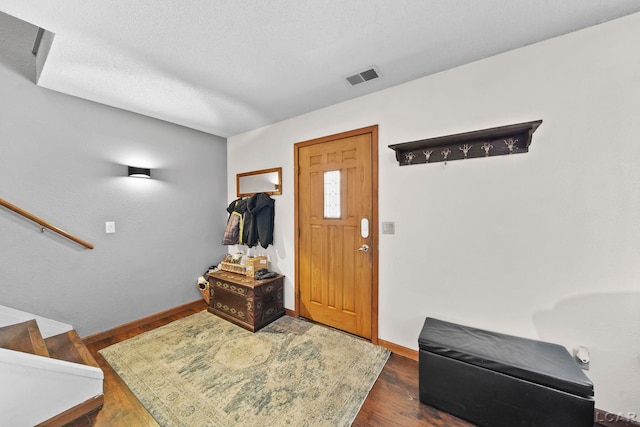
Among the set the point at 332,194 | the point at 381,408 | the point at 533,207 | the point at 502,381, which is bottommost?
the point at 381,408

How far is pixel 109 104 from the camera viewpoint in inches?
98.0

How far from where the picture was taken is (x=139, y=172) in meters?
2.62

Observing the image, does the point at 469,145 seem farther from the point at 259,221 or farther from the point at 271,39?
the point at 259,221

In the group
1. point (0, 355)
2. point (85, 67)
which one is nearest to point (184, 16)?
point (85, 67)

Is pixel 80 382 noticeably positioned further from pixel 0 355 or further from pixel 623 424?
pixel 623 424

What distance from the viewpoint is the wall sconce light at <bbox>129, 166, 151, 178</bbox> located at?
8.50 feet

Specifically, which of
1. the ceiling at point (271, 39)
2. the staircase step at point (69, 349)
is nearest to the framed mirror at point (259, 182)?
the ceiling at point (271, 39)

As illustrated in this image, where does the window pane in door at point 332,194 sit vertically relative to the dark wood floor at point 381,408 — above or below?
above

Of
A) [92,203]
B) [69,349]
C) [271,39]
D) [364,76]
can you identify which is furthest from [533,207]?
[92,203]

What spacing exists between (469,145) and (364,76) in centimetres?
106

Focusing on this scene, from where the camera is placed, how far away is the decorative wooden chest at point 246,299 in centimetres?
259

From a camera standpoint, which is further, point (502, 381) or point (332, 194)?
point (332, 194)

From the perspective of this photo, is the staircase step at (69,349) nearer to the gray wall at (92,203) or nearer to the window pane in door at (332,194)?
the gray wall at (92,203)

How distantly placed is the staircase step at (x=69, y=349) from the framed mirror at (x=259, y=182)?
2.26m
